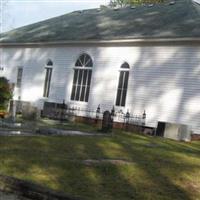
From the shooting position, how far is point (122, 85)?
2758 cm

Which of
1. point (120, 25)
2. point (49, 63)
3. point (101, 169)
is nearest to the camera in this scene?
point (101, 169)

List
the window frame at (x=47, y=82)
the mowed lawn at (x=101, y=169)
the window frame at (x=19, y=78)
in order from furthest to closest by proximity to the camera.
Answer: the window frame at (x=19, y=78) < the window frame at (x=47, y=82) < the mowed lawn at (x=101, y=169)

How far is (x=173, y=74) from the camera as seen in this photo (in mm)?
25094

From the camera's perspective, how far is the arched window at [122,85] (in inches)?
1081

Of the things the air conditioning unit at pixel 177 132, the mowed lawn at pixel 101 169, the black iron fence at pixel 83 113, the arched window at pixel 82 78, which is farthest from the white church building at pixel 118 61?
the mowed lawn at pixel 101 169

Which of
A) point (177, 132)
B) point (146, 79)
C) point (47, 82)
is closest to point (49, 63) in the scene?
point (47, 82)

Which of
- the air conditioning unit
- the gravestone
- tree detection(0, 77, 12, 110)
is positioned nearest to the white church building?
the air conditioning unit

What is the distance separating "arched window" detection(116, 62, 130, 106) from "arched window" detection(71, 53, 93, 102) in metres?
2.41

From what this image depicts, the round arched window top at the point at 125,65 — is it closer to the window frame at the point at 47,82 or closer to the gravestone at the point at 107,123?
the gravestone at the point at 107,123

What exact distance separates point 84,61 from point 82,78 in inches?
37.3

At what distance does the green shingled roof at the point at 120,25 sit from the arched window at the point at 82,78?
127 centimetres

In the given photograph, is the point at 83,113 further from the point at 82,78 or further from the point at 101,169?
the point at 101,169

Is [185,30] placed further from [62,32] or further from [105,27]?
[62,32]

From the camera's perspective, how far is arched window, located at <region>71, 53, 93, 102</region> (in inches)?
1168
